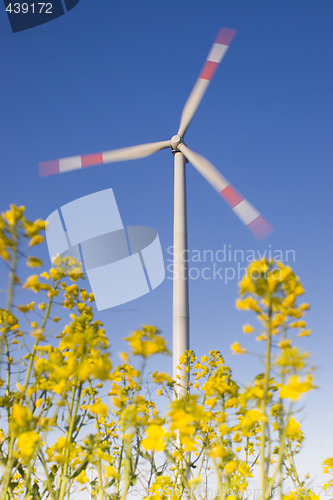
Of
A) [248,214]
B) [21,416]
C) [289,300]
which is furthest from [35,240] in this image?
[248,214]

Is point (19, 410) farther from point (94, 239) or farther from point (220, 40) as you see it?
point (220, 40)

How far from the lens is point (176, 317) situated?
1019 cm

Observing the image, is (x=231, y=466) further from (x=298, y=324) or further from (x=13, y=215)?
(x=13, y=215)

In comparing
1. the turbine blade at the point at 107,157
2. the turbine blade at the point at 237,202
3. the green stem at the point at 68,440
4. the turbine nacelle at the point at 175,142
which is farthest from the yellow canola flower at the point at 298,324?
the turbine blade at the point at 107,157

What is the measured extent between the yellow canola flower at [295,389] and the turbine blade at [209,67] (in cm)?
1274

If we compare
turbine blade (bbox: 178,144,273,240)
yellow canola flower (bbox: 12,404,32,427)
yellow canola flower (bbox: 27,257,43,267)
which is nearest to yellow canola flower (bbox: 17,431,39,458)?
yellow canola flower (bbox: 12,404,32,427)

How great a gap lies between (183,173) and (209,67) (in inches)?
141

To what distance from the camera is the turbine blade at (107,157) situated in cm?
1359

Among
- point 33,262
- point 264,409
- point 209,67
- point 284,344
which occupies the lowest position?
point 264,409

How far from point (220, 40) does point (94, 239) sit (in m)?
7.25

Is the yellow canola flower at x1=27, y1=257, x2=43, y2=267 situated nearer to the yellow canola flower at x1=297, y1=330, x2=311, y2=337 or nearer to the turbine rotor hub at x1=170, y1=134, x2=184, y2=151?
the yellow canola flower at x1=297, y1=330, x2=311, y2=337

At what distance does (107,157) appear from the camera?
539 inches

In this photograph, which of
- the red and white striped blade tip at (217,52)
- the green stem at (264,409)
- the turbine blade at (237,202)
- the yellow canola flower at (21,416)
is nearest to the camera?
the green stem at (264,409)

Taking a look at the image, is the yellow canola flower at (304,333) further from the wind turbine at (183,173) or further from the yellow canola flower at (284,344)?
the wind turbine at (183,173)
